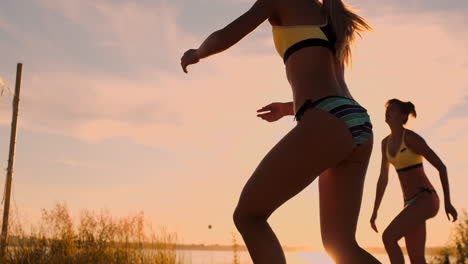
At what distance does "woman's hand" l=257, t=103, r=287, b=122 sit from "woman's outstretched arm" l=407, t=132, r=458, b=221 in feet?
10.7

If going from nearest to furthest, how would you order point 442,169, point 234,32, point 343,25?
point 234,32, point 343,25, point 442,169

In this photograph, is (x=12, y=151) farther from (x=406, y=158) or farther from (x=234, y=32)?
(x=234, y=32)

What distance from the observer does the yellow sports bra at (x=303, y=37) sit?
2.80m

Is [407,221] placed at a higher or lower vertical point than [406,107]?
lower

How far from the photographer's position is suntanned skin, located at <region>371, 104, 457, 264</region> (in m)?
5.84

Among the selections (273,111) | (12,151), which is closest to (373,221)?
(273,111)

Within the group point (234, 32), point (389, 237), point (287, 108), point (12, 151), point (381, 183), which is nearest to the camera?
point (234, 32)

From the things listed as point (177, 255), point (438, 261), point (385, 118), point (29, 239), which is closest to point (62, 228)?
point (29, 239)

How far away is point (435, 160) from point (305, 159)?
4.14m

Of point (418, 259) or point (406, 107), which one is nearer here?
point (418, 259)

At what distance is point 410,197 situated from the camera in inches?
249

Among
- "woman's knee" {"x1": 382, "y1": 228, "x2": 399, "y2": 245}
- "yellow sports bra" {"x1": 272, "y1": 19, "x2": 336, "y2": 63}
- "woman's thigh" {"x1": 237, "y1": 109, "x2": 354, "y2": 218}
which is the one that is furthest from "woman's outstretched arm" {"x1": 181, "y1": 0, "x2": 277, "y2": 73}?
"woman's knee" {"x1": 382, "y1": 228, "x2": 399, "y2": 245}

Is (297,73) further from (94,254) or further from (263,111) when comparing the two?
(94,254)

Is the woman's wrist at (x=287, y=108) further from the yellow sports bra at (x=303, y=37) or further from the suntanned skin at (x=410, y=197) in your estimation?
the suntanned skin at (x=410, y=197)
